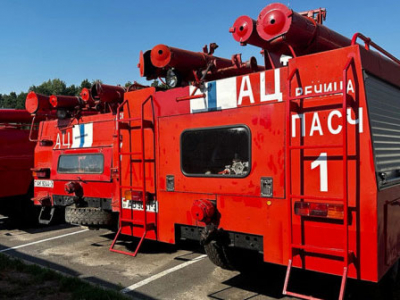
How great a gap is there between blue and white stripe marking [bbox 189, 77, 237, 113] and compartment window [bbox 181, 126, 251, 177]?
26cm

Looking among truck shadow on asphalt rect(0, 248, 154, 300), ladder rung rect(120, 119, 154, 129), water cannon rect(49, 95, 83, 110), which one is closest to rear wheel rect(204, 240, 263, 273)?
truck shadow on asphalt rect(0, 248, 154, 300)

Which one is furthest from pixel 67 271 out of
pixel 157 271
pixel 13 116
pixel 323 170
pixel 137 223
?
pixel 13 116

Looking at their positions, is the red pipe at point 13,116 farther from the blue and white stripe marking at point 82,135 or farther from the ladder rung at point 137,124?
the ladder rung at point 137,124

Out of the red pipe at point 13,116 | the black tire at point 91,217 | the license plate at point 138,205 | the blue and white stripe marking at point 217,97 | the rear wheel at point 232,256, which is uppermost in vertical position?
the red pipe at point 13,116

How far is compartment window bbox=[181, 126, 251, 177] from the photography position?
4008mm

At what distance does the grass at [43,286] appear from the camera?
4270mm

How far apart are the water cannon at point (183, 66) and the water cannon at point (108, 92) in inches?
61.3

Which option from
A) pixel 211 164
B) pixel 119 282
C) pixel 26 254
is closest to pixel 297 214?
pixel 211 164

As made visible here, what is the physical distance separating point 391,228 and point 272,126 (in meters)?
1.48

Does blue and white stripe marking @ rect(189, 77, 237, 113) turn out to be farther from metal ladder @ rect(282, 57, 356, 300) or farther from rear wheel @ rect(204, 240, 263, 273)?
rear wheel @ rect(204, 240, 263, 273)

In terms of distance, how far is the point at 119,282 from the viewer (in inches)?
197

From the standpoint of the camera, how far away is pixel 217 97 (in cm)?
420

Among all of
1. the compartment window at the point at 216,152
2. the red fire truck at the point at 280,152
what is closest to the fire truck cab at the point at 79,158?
the red fire truck at the point at 280,152

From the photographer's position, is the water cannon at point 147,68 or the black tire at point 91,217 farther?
the black tire at point 91,217
